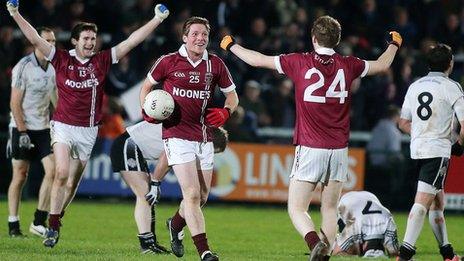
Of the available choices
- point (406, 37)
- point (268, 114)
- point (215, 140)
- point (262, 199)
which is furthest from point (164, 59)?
point (406, 37)

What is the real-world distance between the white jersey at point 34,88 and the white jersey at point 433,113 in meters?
5.01

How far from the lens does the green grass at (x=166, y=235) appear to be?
1259 cm

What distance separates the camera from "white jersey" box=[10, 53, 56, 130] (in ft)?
48.5

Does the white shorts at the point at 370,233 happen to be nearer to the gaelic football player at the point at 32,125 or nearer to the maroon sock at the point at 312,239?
the maroon sock at the point at 312,239

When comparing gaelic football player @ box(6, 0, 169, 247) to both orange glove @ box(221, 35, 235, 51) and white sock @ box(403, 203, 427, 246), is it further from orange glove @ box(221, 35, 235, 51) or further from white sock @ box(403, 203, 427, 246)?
white sock @ box(403, 203, 427, 246)

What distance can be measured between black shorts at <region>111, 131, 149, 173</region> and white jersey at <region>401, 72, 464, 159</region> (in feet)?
9.76

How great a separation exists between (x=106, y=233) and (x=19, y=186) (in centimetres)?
126

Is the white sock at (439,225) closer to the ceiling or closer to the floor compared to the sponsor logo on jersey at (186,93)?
closer to the floor

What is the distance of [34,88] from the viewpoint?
1499 centimetres

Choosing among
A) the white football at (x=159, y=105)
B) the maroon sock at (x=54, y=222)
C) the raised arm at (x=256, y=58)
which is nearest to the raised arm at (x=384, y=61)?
A: the raised arm at (x=256, y=58)

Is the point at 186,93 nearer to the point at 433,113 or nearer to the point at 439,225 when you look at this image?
the point at 433,113

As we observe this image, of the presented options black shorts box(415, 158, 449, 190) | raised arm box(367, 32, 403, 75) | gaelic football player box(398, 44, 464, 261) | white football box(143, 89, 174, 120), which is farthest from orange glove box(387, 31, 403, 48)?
white football box(143, 89, 174, 120)

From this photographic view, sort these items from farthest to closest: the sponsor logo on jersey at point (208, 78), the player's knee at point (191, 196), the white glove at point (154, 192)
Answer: the white glove at point (154, 192), the sponsor logo on jersey at point (208, 78), the player's knee at point (191, 196)

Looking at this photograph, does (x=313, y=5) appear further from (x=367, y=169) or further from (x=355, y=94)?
(x=367, y=169)
